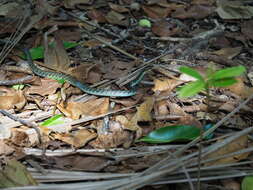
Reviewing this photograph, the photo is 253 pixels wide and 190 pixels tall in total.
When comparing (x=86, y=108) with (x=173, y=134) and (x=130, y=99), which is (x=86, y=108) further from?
(x=173, y=134)

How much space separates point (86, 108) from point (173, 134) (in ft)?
2.81

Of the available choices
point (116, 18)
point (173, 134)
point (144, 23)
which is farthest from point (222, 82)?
point (116, 18)

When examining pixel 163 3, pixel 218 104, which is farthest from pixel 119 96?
pixel 163 3

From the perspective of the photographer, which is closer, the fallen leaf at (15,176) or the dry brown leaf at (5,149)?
the fallen leaf at (15,176)

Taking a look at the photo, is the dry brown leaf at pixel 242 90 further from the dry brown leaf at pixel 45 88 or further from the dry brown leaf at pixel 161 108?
the dry brown leaf at pixel 45 88

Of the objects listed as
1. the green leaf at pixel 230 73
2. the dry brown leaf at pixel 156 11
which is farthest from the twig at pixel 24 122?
the dry brown leaf at pixel 156 11

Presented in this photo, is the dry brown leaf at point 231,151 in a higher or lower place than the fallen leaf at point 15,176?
higher

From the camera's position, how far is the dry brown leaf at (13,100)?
3.37m

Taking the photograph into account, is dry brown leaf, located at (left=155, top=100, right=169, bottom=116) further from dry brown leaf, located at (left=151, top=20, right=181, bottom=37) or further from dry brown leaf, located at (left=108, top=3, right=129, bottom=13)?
dry brown leaf, located at (left=108, top=3, right=129, bottom=13)

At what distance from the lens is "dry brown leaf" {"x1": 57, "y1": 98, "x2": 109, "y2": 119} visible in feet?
10.9

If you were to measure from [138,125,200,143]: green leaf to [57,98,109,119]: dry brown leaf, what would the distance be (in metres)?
0.59

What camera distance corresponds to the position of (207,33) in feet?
14.8

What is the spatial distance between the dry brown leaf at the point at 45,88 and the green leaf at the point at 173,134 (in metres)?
1.11

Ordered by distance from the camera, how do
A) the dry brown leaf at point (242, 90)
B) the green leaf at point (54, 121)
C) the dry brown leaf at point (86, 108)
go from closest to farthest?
the green leaf at point (54, 121) < the dry brown leaf at point (86, 108) < the dry brown leaf at point (242, 90)
